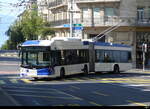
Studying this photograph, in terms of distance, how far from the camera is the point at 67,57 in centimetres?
3005

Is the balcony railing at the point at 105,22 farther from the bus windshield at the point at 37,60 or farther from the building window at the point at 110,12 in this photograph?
the bus windshield at the point at 37,60

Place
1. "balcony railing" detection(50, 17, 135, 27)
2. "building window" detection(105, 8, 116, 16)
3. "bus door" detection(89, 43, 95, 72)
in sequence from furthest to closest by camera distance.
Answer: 1. "building window" detection(105, 8, 116, 16)
2. "balcony railing" detection(50, 17, 135, 27)
3. "bus door" detection(89, 43, 95, 72)

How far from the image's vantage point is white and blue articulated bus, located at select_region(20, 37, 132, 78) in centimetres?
2731

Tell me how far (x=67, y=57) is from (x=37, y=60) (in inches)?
132

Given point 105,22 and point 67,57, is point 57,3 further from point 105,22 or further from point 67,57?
point 67,57

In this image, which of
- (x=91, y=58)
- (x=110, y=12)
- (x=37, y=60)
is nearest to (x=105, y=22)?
(x=110, y=12)

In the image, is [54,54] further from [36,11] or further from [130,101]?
[36,11]

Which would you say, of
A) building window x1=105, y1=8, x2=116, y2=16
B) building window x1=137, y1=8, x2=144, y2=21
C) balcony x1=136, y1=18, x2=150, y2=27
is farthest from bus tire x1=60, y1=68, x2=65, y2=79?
building window x1=137, y1=8, x2=144, y2=21

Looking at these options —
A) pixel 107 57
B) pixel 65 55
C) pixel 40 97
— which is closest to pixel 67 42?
pixel 65 55

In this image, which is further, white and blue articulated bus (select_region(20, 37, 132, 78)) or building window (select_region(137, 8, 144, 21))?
building window (select_region(137, 8, 144, 21))

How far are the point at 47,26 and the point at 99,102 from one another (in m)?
51.7

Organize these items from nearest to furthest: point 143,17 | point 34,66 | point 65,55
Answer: point 34,66 → point 65,55 → point 143,17

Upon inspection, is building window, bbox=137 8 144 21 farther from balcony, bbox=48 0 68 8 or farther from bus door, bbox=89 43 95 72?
bus door, bbox=89 43 95 72

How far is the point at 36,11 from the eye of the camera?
71.1 metres
